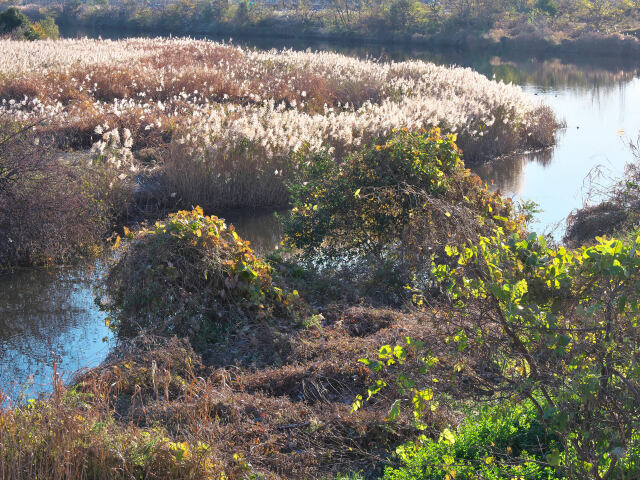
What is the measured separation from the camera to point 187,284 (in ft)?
24.7

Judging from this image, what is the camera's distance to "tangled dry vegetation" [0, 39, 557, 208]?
14273 millimetres

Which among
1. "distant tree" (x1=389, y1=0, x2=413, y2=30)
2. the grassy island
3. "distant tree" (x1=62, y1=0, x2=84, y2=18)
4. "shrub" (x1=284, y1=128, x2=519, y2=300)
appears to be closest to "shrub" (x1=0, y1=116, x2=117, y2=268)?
the grassy island

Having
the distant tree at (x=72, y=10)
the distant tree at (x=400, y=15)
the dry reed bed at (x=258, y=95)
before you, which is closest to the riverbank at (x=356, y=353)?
the dry reed bed at (x=258, y=95)

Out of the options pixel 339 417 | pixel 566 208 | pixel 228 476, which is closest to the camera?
pixel 228 476

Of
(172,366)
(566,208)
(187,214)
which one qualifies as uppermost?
(187,214)

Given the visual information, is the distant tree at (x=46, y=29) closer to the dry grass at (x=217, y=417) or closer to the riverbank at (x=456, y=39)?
the riverbank at (x=456, y=39)

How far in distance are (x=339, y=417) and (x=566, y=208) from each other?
11.6 metres

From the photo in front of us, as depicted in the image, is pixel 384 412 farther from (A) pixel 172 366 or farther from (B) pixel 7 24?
(B) pixel 7 24

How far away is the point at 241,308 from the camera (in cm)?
769

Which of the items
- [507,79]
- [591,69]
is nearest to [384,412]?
[507,79]

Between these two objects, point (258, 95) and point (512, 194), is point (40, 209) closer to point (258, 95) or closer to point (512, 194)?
point (258, 95)

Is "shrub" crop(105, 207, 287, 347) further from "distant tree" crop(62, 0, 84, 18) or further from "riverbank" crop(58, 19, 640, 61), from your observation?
"distant tree" crop(62, 0, 84, 18)

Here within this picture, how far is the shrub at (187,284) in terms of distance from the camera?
7.38 m

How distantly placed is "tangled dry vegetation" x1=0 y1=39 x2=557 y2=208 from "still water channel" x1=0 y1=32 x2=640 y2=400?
0.97m
